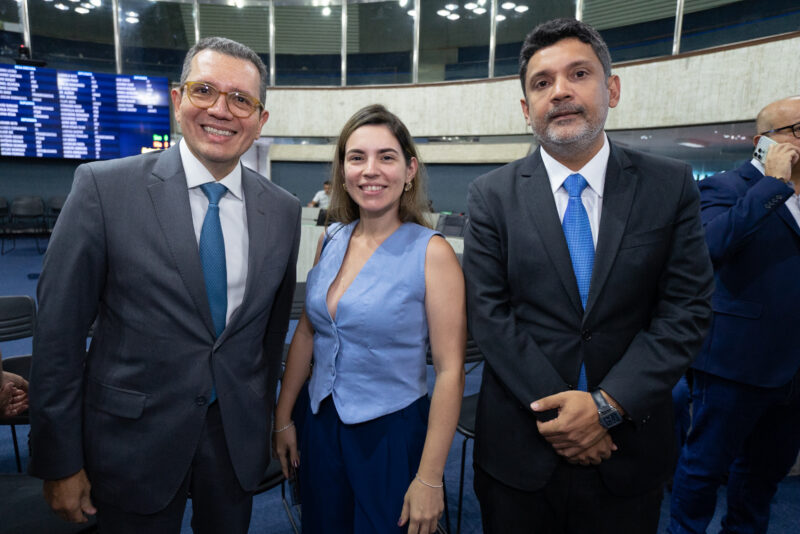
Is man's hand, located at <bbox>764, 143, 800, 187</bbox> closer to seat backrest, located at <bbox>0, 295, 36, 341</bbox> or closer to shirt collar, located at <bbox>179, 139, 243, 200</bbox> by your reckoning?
shirt collar, located at <bbox>179, 139, 243, 200</bbox>

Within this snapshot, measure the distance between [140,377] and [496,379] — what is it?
2.94 feet

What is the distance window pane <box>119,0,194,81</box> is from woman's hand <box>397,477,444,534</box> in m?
9.80

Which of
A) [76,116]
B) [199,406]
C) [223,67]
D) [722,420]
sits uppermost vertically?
[76,116]

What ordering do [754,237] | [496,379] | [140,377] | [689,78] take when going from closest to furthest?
[140,377] → [496,379] → [754,237] → [689,78]

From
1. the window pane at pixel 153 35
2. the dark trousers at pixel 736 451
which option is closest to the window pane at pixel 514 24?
the window pane at pixel 153 35

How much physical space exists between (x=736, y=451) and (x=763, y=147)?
110cm

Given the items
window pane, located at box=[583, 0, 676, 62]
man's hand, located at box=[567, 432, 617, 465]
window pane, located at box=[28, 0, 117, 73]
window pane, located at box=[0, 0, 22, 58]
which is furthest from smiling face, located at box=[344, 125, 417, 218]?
window pane, located at box=[0, 0, 22, 58]

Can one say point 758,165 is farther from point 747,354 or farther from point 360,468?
point 360,468

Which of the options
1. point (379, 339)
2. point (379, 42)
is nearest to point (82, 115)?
point (379, 42)

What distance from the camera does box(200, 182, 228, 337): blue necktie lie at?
1.18 meters

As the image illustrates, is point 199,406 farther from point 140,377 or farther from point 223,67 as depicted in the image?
point 223,67

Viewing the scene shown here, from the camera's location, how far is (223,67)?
1.20 metres

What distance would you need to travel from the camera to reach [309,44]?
9.14 meters

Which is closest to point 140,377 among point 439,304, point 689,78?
point 439,304
